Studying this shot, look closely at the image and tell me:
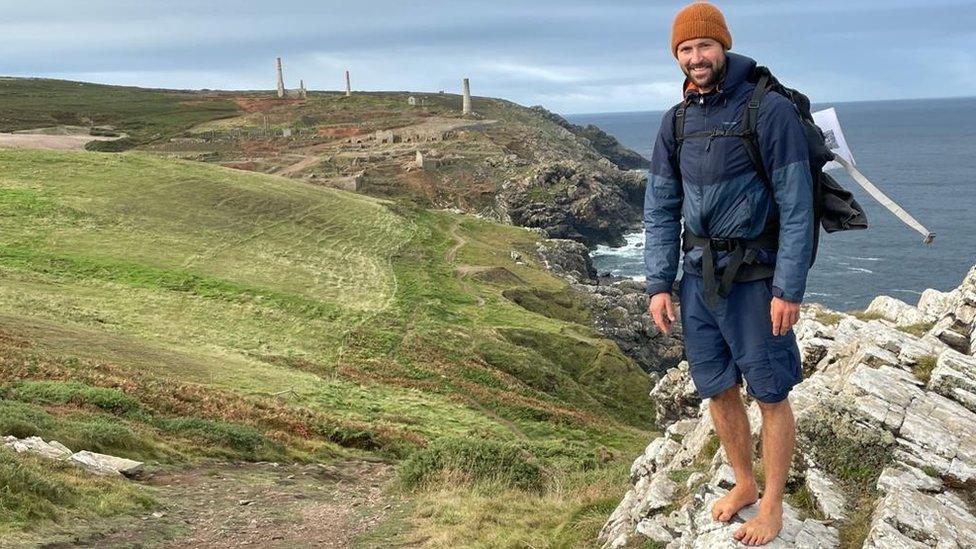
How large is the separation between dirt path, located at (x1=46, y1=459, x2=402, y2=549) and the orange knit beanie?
25.6 feet

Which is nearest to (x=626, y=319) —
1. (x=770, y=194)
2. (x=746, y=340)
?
(x=746, y=340)

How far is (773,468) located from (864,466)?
211cm

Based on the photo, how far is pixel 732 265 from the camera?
21.3 feet

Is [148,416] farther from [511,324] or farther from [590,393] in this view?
[511,324]

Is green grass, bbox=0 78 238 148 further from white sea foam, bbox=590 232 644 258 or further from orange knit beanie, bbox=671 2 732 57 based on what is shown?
orange knit beanie, bbox=671 2 732 57

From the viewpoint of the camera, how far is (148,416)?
1723 cm

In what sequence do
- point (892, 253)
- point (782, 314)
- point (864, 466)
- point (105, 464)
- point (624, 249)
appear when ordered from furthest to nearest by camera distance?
point (624, 249) → point (892, 253) → point (105, 464) → point (864, 466) → point (782, 314)

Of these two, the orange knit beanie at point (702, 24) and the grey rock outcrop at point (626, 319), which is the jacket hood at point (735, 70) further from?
the grey rock outcrop at point (626, 319)

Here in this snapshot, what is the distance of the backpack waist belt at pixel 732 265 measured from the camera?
6.50m

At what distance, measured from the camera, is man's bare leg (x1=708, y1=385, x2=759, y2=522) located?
727 centimetres

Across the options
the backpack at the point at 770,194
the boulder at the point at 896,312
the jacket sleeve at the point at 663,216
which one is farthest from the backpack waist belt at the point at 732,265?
the boulder at the point at 896,312

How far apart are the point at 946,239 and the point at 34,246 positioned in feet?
282

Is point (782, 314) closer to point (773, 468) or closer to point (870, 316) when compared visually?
point (773, 468)

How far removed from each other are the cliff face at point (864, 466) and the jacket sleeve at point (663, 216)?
7.78 feet
